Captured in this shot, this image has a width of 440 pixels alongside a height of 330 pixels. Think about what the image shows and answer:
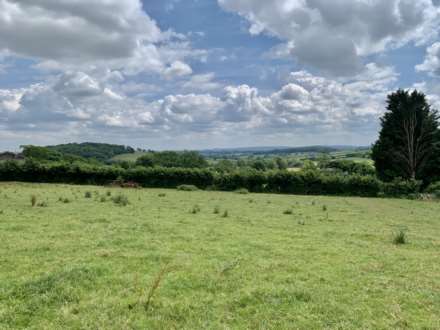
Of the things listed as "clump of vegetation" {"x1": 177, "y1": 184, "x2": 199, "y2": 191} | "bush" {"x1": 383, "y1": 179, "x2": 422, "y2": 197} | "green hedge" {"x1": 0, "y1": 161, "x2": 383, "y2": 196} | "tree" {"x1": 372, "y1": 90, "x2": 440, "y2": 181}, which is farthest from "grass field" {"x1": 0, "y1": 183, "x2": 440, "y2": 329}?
"tree" {"x1": 372, "y1": 90, "x2": 440, "y2": 181}

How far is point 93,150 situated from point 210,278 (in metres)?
122

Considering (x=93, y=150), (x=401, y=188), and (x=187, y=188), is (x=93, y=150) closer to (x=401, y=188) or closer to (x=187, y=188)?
(x=187, y=188)

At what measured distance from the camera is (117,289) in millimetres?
5223

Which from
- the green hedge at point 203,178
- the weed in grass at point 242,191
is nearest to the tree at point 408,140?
the green hedge at point 203,178

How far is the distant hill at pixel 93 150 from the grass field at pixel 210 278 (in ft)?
328

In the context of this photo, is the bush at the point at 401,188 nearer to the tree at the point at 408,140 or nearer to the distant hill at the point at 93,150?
the tree at the point at 408,140

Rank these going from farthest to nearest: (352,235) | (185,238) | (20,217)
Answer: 1. (20,217)
2. (352,235)
3. (185,238)

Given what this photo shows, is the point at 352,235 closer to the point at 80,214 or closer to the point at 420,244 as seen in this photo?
the point at 420,244

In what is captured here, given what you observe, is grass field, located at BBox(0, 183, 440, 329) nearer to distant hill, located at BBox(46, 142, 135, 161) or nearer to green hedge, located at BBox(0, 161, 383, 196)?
green hedge, located at BBox(0, 161, 383, 196)

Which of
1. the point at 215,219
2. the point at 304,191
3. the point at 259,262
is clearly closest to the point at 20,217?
the point at 215,219

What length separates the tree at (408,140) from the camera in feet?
116

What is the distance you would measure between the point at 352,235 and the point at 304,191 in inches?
856

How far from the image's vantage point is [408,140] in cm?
3584

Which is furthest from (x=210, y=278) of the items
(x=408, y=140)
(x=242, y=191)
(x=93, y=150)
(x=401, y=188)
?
(x=93, y=150)
